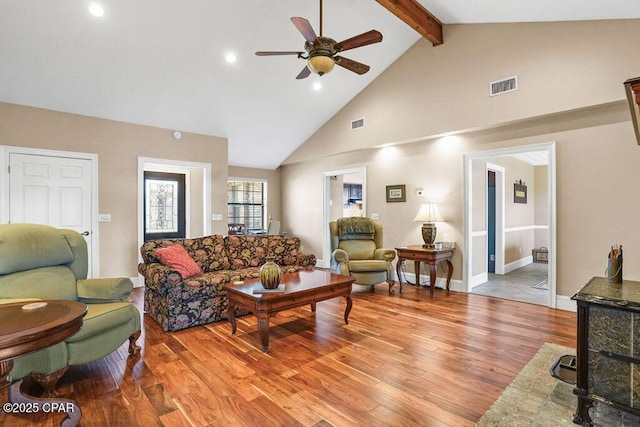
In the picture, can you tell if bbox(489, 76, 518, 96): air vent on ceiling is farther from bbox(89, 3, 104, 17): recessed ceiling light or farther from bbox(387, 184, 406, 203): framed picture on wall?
bbox(89, 3, 104, 17): recessed ceiling light

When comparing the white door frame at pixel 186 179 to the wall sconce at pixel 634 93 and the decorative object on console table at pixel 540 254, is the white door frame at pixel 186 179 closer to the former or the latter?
the wall sconce at pixel 634 93

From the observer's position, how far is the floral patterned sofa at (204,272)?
337 centimetres

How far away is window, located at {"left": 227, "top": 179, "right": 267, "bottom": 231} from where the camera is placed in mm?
7840

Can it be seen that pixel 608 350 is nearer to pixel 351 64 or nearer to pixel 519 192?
pixel 351 64

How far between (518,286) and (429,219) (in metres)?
1.98

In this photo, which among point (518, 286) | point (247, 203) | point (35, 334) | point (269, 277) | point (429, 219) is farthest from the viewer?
point (247, 203)

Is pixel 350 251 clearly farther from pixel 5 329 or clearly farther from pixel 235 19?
pixel 5 329

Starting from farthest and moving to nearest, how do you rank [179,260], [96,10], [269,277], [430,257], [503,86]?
1. [430,257]
2. [503,86]
3. [179,260]
4. [96,10]
5. [269,277]

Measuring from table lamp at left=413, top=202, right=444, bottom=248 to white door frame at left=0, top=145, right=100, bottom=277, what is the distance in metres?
5.06

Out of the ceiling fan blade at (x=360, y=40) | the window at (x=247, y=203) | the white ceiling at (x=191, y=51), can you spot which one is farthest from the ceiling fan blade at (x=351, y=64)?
the window at (x=247, y=203)

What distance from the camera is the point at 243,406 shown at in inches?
80.7

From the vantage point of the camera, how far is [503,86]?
14.0 ft

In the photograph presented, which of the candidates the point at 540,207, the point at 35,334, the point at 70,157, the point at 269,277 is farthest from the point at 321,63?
the point at 540,207

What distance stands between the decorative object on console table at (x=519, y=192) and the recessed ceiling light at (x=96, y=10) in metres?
7.61
